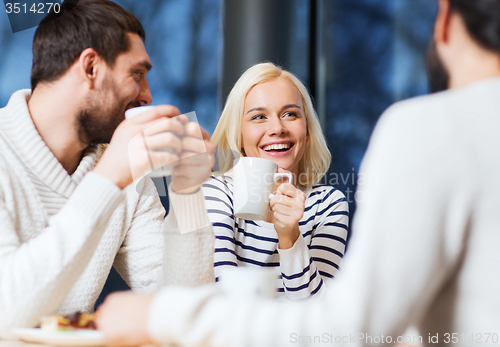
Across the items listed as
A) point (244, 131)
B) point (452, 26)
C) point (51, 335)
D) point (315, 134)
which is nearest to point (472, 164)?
point (452, 26)

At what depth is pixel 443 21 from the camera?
0.48 metres

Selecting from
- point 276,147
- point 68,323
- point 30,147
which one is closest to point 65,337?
point 68,323

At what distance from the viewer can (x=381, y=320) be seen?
415 millimetres

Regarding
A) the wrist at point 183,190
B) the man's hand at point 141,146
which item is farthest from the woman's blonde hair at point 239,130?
the man's hand at point 141,146

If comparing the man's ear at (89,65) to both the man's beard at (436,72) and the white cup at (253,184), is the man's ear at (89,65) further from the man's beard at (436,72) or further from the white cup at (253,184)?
the man's beard at (436,72)

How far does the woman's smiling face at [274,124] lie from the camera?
1.62 m

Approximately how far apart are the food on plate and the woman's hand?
0.63 m

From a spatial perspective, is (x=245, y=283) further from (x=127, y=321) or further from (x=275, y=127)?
(x=275, y=127)

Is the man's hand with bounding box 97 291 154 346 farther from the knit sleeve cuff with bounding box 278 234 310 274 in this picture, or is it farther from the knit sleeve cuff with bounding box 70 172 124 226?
the knit sleeve cuff with bounding box 278 234 310 274

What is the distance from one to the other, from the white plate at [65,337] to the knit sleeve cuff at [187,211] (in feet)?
1.21

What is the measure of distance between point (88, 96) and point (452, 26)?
2.97ft

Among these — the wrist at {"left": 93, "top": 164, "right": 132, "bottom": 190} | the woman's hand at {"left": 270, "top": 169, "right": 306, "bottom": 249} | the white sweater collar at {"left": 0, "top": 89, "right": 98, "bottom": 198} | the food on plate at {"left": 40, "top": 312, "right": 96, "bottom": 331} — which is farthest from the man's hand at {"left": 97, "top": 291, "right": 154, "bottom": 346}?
the woman's hand at {"left": 270, "top": 169, "right": 306, "bottom": 249}

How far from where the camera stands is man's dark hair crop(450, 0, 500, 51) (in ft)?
1.47

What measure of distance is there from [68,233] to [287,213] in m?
0.63
